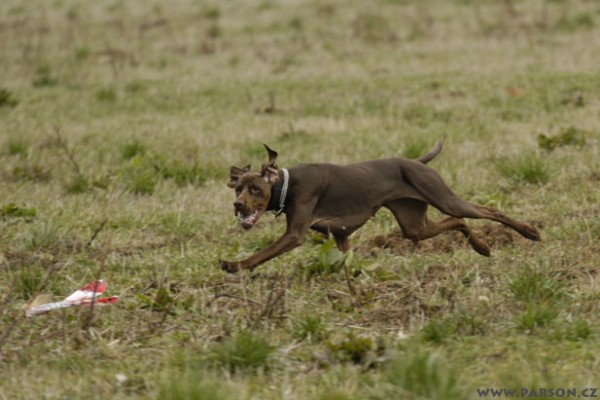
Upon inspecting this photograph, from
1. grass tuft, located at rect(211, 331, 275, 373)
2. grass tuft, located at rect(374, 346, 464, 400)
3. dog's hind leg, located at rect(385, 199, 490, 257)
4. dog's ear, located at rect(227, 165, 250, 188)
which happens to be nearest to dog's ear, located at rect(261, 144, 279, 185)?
dog's ear, located at rect(227, 165, 250, 188)

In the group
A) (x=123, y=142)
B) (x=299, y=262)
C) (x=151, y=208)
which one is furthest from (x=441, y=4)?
(x=299, y=262)

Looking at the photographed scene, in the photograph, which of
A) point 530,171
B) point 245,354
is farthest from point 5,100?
point 245,354

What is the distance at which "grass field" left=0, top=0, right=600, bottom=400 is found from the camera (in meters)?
4.50

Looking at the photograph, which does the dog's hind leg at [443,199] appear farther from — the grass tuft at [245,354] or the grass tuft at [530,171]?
the grass tuft at [245,354]

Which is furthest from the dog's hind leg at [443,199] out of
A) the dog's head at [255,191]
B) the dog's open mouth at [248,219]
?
the dog's open mouth at [248,219]

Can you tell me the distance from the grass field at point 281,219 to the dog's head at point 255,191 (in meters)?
0.41

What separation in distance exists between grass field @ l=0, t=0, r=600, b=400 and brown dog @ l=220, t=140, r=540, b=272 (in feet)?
0.63

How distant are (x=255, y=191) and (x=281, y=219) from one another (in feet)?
6.16

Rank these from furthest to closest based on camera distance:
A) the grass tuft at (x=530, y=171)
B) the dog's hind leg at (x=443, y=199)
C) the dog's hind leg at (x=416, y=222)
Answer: the grass tuft at (x=530, y=171) → the dog's hind leg at (x=416, y=222) → the dog's hind leg at (x=443, y=199)

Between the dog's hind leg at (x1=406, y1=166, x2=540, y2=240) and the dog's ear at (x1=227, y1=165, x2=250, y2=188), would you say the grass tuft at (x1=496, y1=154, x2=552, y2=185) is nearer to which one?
the dog's hind leg at (x1=406, y1=166, x2=540, y2=240)

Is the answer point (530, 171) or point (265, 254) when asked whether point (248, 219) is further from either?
point (530, 171)

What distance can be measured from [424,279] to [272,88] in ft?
24.2

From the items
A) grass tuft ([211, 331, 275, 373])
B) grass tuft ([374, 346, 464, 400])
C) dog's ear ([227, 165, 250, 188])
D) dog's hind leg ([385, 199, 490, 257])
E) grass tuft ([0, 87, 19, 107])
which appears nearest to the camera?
grass tuft ([374, 346, 464, 400])

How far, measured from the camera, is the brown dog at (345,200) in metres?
5.84
